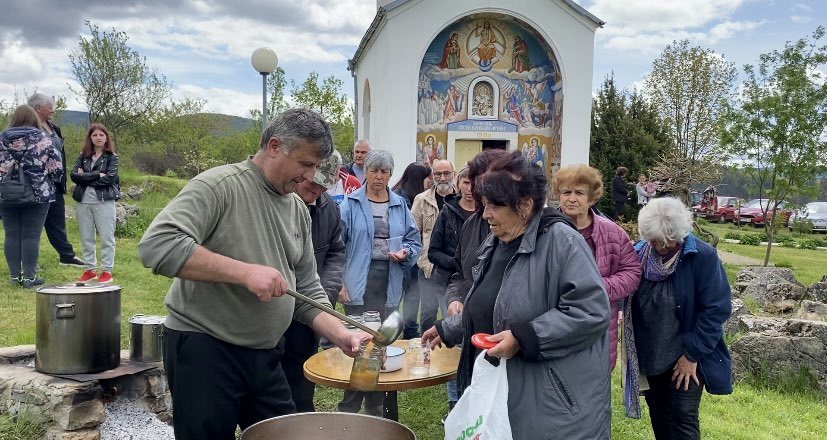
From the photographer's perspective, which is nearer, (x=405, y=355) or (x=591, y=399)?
(x=591, y=399)

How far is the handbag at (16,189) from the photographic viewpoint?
248 inches

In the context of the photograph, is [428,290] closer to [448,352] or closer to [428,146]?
[448,352]

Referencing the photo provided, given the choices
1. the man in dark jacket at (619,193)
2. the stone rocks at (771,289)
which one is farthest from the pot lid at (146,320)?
the man in dark jacket at (619,193)

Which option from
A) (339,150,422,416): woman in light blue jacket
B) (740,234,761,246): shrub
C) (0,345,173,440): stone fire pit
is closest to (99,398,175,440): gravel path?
(0,345,173,440): stone fire pit

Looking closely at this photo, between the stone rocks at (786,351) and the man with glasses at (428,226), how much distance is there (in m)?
2.78

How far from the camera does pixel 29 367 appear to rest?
366cm

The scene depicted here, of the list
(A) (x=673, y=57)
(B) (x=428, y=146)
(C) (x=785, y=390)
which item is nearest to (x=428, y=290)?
(C) (x=785, y=390)

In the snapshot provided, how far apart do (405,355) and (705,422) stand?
8.46 ft

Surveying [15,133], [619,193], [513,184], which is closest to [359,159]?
[15,133]

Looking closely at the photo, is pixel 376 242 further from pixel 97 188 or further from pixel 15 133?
pixel 15 133

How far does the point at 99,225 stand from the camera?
7.21 m

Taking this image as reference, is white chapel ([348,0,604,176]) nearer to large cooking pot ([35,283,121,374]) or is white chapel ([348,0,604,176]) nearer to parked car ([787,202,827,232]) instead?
parked car ([787,202,827,232])

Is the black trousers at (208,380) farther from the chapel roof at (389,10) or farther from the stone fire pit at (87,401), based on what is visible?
the chapel roof at (389,10)

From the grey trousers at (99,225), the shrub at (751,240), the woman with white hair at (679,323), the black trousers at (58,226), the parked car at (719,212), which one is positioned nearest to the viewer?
the woman with white hair at (679,323)
